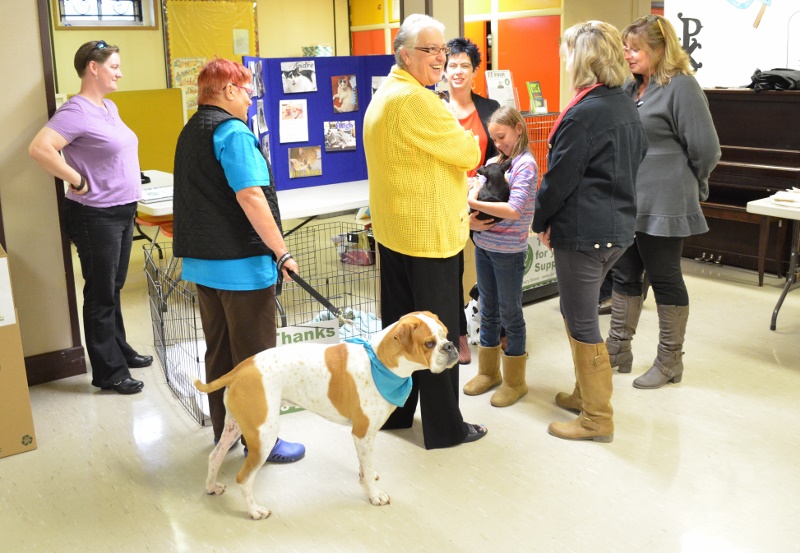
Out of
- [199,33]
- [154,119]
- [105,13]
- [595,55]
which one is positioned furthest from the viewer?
[199,33]

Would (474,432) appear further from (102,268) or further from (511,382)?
(102,268)

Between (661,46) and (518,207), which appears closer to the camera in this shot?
(518,207)

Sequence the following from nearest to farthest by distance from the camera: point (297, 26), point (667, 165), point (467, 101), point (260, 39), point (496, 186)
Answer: point (496, 186), point (667, 165), point (467, 101), point (260, 39), point (297, 26)

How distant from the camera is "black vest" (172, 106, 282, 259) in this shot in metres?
2.64

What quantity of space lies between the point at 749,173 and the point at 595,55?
2958 mm

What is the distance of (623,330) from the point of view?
3795 millimetres

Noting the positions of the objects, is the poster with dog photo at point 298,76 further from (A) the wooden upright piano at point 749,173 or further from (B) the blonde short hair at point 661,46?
(A) the wooden upright piano at point 749,173

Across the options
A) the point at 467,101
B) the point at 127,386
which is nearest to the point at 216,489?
the point at 127,386

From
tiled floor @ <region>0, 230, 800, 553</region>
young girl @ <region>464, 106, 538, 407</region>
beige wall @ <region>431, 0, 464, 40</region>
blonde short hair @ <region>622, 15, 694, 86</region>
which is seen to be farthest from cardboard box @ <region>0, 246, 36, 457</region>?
beige wall @ <region>431, 0, 464, 40</region>

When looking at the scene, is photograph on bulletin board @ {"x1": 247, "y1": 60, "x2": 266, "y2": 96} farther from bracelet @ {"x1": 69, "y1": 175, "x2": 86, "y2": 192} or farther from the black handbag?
the black handbag

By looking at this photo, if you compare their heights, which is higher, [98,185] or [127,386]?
[98,185]

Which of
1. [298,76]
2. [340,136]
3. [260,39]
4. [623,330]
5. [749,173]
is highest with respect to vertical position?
[260,39]

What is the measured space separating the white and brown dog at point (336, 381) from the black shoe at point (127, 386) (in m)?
1.21

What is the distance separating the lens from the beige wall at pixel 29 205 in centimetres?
355
